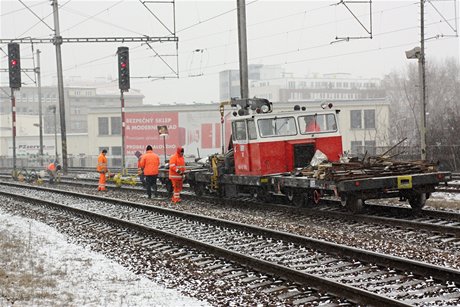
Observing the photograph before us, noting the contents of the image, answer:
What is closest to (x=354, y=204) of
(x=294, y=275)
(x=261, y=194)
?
(x=261, y=194)

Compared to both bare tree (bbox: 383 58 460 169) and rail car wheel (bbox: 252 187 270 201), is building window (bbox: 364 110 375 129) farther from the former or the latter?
rail car wheel (bbox: 252 187 270 201)

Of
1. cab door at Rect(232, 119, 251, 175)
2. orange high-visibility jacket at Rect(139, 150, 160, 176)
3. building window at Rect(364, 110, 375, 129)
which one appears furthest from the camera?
building window at Rect(364, 110, 375, 129)

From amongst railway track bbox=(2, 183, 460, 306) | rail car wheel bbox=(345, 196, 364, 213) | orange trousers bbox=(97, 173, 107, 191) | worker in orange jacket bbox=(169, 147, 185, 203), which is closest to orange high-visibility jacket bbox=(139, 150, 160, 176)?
worker in orange jacket bbox=(169, 147, 185, 203)

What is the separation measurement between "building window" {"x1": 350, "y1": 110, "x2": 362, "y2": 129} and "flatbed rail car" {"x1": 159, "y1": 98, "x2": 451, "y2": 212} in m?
41.8

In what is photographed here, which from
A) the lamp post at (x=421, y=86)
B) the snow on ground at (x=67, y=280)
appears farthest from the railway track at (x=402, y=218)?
the lamp post at (x=421, y=86)

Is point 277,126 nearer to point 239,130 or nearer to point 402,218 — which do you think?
point 239,130

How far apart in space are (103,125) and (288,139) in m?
49.6

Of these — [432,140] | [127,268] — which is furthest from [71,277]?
[432,140]

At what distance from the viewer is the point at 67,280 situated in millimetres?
8570

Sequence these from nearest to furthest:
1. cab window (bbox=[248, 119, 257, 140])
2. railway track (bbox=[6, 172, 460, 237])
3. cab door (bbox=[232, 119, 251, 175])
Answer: railway track (bbox=[6, 172, 460, 237])
cab window (bbox=[248, 119, 257, 140])
cab door (bbox=[232, 119, 251, 175])

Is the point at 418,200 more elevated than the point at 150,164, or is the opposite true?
the point at 150,164

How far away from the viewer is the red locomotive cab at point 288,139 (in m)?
16.3

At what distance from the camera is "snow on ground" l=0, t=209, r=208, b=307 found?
7.38m

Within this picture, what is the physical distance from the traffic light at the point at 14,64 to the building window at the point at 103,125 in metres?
32.1
